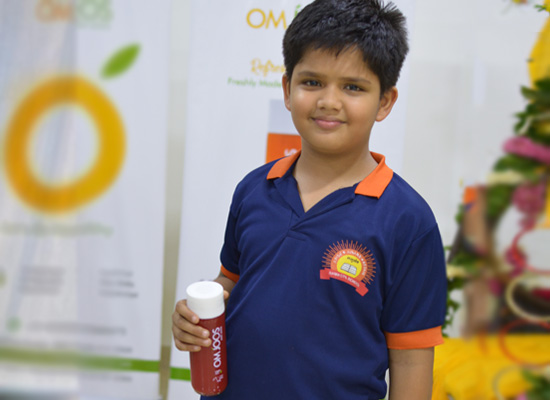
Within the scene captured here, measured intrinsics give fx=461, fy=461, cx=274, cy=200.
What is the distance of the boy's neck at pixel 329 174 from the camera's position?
0.78 m


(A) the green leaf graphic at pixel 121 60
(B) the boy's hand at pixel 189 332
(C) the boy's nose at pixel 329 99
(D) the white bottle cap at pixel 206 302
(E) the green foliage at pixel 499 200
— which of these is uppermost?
(A) the green leaf graphic at pixel 121 60

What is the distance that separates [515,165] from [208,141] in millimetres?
932

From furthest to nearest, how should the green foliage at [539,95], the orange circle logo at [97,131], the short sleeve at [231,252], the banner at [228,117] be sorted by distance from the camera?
the orange circle logo at [97,131]
the banner at [228,117]
the green foliage at [539,95]
the short sleeve at [231,252]

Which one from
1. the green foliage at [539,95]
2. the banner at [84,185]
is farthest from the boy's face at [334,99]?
the banner at [84,185]

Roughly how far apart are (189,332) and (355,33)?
535 mm

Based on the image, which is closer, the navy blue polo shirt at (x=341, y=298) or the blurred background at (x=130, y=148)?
the navy blue polo shirt at (x=341, y=298)

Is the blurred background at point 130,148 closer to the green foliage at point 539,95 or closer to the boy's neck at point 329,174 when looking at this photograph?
the green foliage at point 539,95

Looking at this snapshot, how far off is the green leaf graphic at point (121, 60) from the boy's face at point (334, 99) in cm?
95

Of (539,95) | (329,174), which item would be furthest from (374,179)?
(539,95)

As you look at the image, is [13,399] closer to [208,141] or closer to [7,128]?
[7,128]

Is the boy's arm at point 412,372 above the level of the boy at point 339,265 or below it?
below

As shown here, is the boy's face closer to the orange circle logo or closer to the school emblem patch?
the school emblem patch

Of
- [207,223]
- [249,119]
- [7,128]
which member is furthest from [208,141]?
[7,128]

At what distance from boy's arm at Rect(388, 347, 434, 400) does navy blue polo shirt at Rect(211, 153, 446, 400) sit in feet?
0.06
